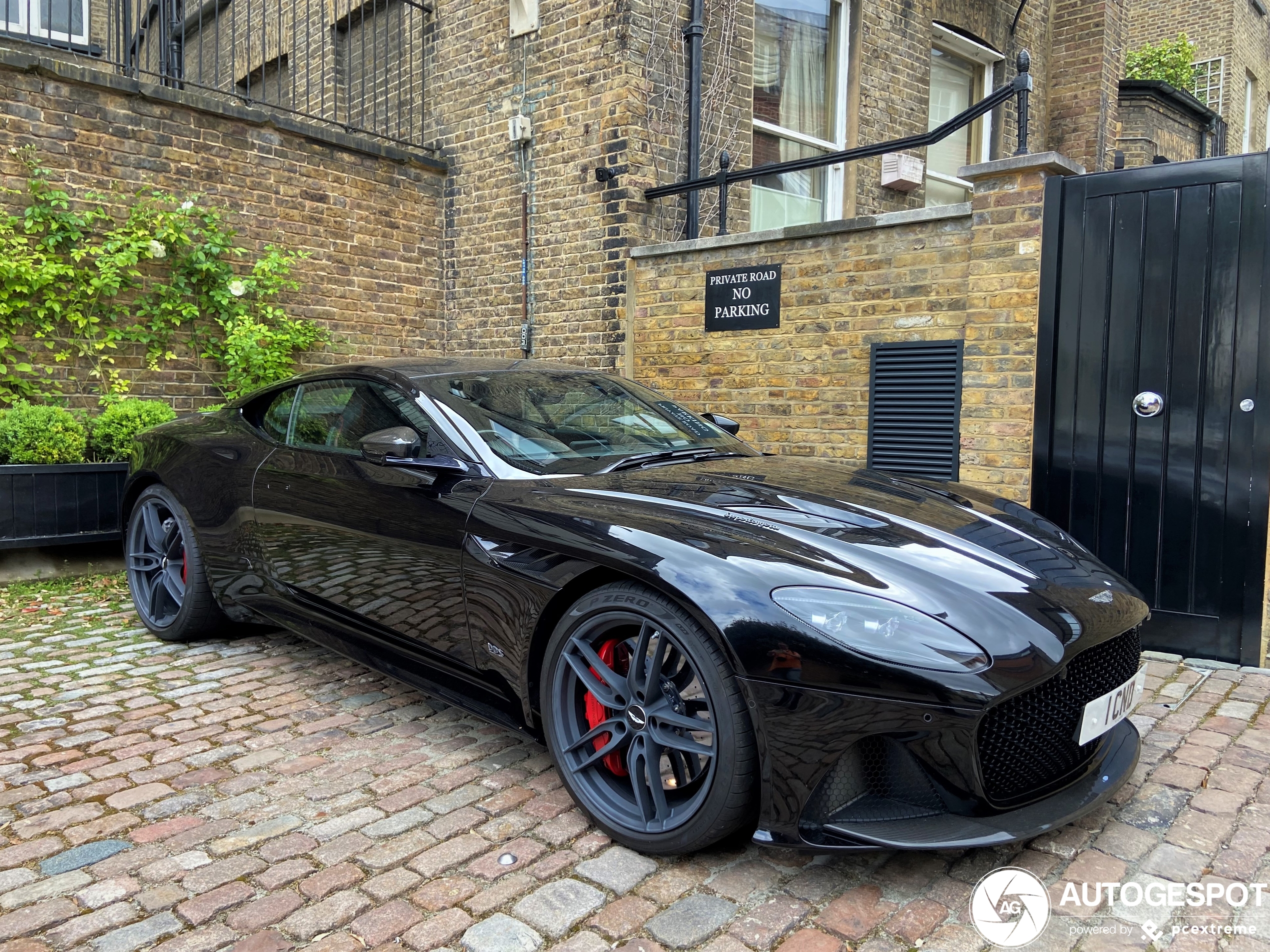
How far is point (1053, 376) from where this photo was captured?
466cm

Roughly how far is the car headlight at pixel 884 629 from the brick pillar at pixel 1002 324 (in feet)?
9.95

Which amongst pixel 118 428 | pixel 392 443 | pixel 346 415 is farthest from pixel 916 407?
pixel 118 428

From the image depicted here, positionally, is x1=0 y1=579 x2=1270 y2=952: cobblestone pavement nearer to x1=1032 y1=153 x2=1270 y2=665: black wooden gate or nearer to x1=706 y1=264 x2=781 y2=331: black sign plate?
x1=1032 y1=153 x2=1270 y2=665: black wooden gate

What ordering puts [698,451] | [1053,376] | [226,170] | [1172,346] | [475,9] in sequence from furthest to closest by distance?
[475,9], [226,170], [1053,376], [1172,346], [698,451]

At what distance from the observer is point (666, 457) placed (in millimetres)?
3232

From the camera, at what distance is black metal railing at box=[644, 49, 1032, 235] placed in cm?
504

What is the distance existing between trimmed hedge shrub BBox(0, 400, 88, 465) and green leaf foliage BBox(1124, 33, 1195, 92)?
15.2 metres

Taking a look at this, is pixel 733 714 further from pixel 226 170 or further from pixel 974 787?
pixel 226 170

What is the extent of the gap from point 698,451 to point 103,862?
2183mm

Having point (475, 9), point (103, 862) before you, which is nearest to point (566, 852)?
point (103, 862)

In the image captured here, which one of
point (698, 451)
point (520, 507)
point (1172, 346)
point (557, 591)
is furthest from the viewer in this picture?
point (1172, 346)

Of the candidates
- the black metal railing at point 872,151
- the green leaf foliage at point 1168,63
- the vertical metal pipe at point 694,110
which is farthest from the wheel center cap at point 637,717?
the green leaf foliage at point 1168,63

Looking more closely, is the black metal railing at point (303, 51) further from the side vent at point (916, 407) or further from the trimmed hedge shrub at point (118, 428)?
the side vent at point (916, 407)

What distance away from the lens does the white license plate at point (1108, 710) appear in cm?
230
